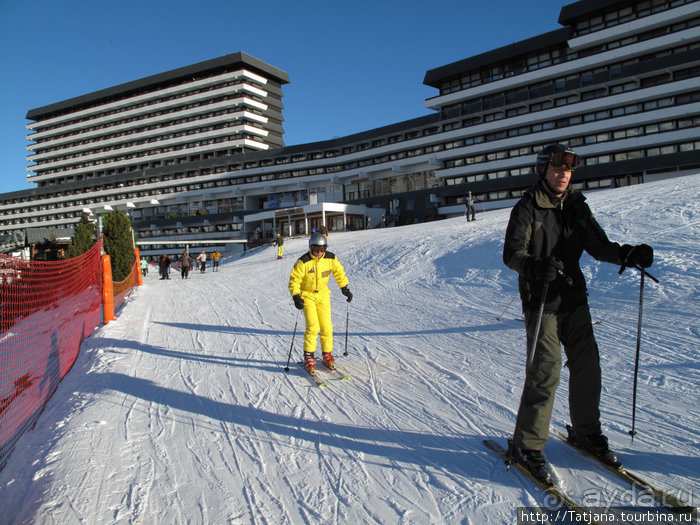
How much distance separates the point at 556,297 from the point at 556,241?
36cm

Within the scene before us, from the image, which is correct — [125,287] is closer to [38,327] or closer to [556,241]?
[38,327]

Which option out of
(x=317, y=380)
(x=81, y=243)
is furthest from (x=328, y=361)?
(x=81, y=243)

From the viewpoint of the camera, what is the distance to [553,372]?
9.09 feet

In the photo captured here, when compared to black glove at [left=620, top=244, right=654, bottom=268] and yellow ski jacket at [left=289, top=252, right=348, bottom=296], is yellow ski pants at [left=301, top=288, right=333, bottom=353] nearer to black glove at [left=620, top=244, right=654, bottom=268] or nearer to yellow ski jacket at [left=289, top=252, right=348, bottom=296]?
yellow ski jacket at [left=289, top=252, right=348, bottom=296]

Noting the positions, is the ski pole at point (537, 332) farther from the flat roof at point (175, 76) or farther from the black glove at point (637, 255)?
the flat roof at point (175, 76)

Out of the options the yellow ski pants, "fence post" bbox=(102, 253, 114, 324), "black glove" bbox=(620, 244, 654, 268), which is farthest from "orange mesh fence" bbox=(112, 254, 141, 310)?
"black glove" bbox=(620, 244, 654, 268)

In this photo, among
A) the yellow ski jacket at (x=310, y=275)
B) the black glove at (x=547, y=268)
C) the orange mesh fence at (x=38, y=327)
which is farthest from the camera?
the orange mesh fence at (x=38, y=327)

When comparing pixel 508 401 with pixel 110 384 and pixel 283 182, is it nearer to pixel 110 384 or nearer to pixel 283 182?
pixel 110 384

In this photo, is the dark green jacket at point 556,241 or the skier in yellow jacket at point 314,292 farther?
the skier in yellow jacket at point 314,292

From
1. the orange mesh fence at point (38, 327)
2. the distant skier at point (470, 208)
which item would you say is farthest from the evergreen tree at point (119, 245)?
the distant skier at point (470, 208)

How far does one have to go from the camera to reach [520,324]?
6.93 m

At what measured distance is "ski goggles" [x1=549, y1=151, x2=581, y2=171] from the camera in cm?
281

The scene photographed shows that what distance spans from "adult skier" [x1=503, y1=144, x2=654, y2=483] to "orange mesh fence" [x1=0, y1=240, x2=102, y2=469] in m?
4.56

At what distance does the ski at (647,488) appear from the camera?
2.41 meters
